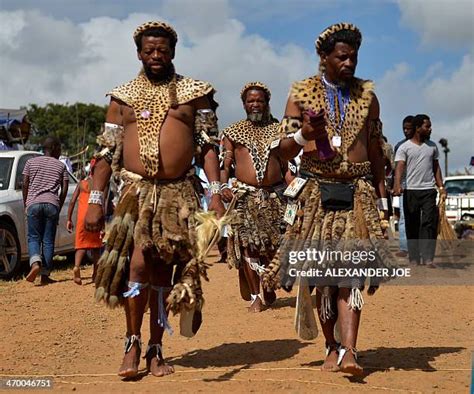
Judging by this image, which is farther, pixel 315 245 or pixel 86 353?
pixel 86 353

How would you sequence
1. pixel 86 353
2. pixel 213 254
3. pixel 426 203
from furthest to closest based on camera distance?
pixel 213 254
pixel 426 203
pixel 86 353

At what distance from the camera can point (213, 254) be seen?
14.8 metres

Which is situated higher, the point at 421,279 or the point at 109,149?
the point at 109,149

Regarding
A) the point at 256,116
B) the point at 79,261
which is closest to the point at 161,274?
the point at 256,116

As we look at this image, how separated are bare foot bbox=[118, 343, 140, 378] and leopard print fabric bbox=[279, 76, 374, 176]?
1.68 metres

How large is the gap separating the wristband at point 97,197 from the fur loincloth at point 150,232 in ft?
0.48

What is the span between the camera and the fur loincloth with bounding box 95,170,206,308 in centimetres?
529

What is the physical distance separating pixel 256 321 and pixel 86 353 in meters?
1.83

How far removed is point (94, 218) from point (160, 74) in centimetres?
110

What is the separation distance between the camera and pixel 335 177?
5.29 metres

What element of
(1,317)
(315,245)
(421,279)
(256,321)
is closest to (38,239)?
(1,317)

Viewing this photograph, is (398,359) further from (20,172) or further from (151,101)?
(20,172)

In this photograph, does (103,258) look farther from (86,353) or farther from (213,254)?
(213,254)

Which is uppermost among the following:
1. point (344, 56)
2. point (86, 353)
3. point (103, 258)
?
point (344, 56)
